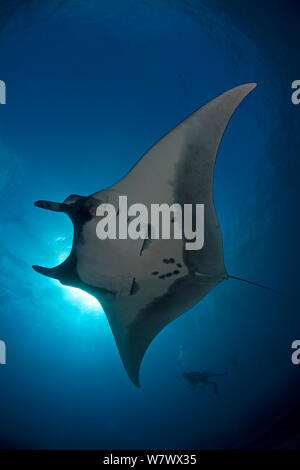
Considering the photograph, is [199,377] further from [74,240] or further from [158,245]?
[74,240]

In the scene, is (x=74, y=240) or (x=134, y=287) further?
(x=134, y=287)

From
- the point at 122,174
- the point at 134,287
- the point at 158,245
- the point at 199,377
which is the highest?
the point at 122,174

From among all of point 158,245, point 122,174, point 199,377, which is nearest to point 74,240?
point 158,245

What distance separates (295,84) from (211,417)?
14514 mm

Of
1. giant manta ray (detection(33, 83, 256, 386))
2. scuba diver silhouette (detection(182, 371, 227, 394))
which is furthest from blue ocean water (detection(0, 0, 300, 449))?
giant manta ray (detection(33, 83, 256, 386))

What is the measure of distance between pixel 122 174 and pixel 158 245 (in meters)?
4.81

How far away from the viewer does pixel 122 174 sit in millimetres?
7145

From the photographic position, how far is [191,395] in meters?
12.8

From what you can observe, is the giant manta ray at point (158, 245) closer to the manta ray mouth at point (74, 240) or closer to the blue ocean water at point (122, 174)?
the manta ray mouth at point (74, 240)

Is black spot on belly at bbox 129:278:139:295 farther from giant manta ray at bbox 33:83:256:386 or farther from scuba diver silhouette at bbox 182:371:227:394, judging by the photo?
scuba diver silhouette at bbox 182:371:227:394

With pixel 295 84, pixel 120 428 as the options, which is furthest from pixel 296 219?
pixel 120 428

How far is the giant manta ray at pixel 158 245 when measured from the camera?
231cm

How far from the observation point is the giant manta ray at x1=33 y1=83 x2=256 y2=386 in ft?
7.58

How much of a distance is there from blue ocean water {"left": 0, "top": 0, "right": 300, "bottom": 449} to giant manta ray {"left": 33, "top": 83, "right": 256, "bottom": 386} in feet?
15.2
